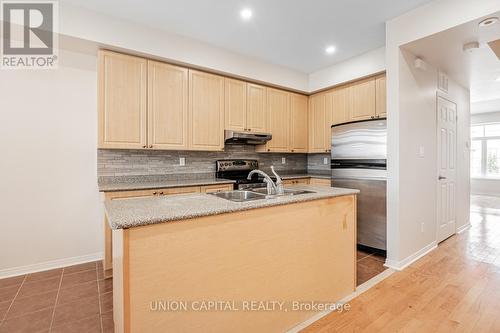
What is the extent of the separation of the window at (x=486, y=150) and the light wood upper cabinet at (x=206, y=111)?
28.2 ft

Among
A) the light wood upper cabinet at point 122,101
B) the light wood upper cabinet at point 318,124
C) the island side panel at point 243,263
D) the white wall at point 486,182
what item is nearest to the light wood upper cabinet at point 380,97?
the light wood upper cabinet at point 318,124

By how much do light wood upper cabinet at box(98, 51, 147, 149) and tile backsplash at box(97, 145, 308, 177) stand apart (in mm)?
364

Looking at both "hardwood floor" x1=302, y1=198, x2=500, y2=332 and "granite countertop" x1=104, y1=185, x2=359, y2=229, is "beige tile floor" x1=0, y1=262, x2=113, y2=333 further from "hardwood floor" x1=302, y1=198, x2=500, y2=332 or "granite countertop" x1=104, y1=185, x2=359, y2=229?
"hardwood floor" x1=302, y1=198, x2=500, y2=332

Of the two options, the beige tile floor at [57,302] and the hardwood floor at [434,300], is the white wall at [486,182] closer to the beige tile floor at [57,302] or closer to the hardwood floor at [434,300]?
the hardwood floor at [434,300]

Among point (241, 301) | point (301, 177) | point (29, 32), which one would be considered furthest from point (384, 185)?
point (29, 32)

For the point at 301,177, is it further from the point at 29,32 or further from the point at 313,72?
the point at 29,32

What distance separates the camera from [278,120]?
422 cm

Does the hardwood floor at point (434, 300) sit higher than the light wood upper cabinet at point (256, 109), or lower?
lower

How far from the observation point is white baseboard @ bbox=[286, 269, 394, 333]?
174cm

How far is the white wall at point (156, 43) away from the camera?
2.47 m

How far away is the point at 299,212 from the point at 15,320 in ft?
7.50

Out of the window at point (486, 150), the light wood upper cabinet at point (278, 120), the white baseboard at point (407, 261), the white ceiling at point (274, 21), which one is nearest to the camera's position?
the white ceiling at point (274, 21)

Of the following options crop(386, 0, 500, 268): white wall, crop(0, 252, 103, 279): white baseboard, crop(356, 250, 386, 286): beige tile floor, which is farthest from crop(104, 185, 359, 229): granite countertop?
crop(0, 252, 103, 279): white baseboard
